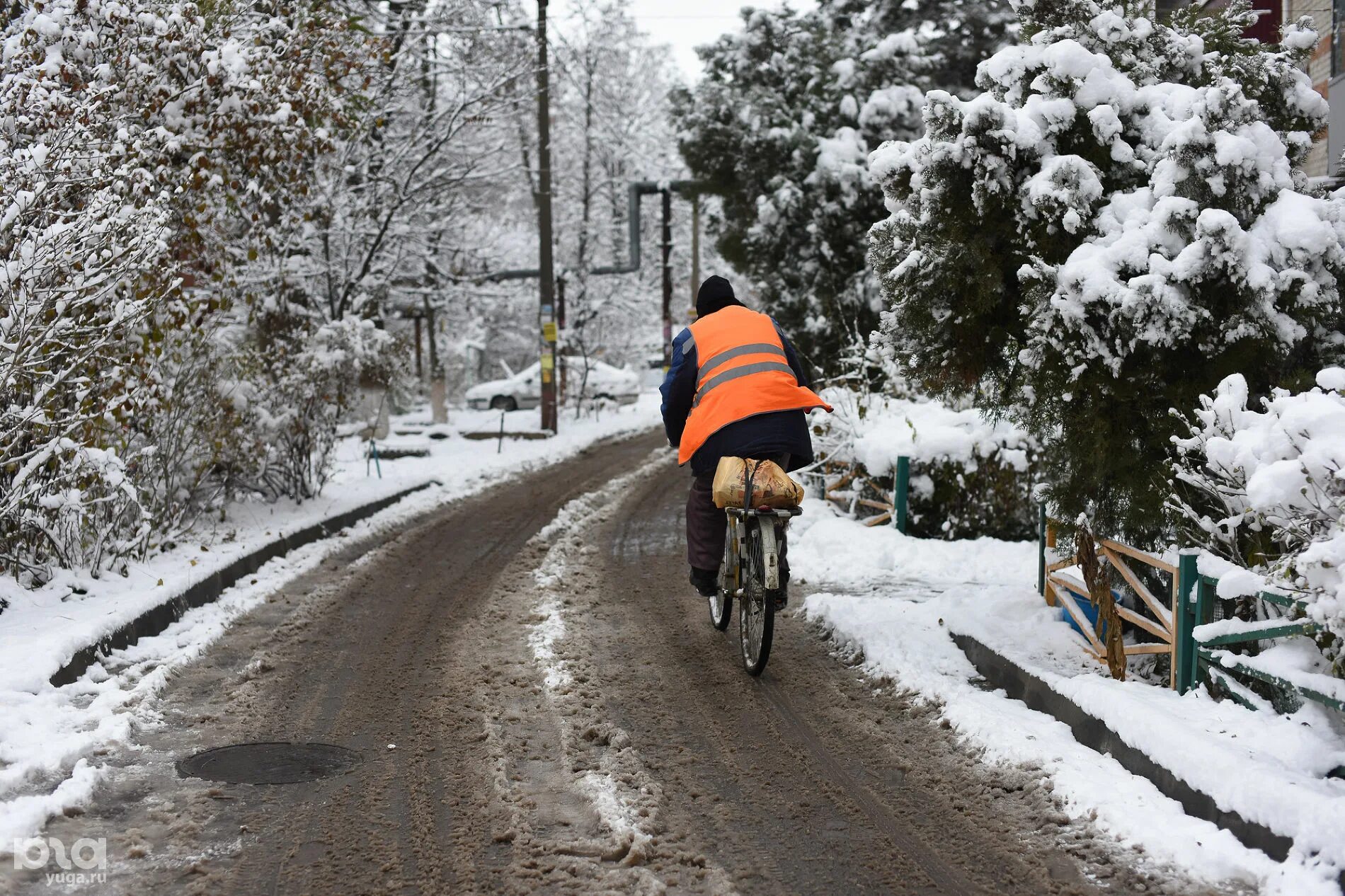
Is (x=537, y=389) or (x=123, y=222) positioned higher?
(x=123, y=222)

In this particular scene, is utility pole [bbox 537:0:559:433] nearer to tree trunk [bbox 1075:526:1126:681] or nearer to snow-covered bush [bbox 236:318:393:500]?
snow-covered bush [bbox 236:318:393:500]

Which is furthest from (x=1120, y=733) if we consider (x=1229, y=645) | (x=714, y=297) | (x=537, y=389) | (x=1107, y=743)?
(x=537, y=389)

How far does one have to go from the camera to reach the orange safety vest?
6719mm

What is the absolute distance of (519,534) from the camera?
468 inches

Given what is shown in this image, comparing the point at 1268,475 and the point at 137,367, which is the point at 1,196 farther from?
the point at 1268,475

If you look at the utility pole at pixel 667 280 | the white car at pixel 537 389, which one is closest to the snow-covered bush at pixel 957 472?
the white car at pixel 537 389

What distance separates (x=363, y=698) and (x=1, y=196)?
12.9ft

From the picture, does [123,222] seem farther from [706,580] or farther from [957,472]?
[957,472]

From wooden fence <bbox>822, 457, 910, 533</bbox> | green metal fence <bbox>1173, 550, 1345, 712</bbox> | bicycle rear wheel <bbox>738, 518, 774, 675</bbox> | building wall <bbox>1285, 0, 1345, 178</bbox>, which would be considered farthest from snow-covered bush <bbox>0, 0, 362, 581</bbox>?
building wall <bbox>1285, 0, 1345, 178</bbox>

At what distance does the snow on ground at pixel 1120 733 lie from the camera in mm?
3990

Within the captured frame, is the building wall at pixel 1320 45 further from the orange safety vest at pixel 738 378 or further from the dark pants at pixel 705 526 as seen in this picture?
the dark pants at pixel 705 526

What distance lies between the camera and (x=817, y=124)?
20031mm

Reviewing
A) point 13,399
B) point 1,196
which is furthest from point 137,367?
point 1,196

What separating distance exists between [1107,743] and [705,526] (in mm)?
2711
